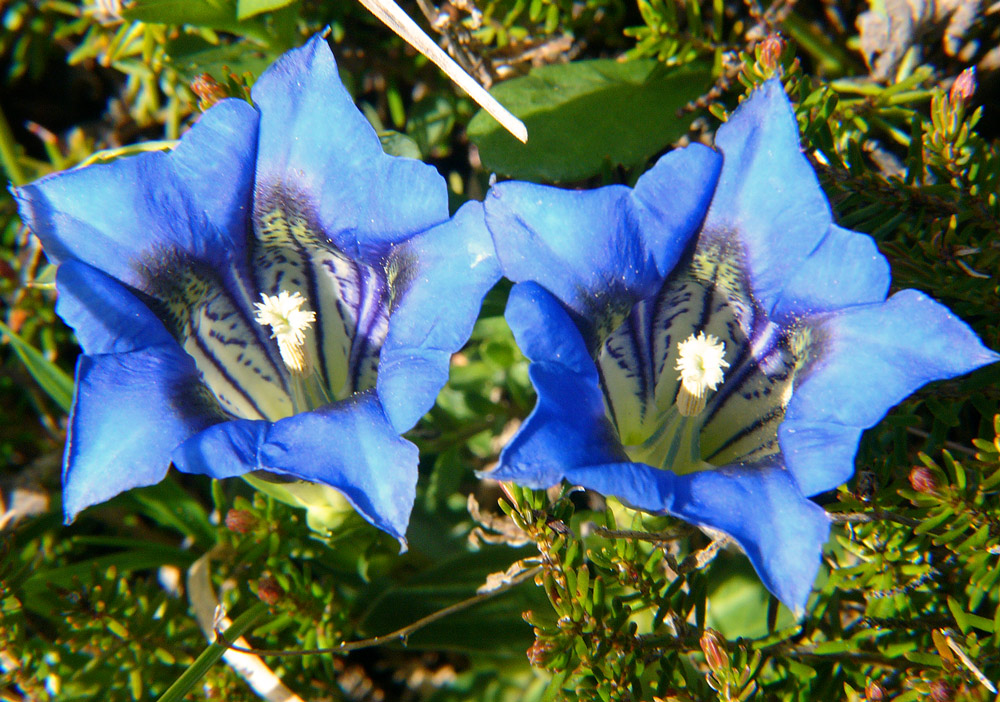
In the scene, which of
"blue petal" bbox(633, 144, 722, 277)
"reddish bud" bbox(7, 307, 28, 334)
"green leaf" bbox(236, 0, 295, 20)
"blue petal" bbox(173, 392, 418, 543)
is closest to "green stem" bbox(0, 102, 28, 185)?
"reddish bud" bbox(7, 307, 28, 334)

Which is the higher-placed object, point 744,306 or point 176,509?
point 744,306

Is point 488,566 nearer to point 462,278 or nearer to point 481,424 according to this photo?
point 481,424

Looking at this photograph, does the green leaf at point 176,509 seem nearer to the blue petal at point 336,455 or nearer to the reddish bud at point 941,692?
the blue petal at point 336,455

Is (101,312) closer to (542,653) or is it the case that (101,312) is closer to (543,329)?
(543,329)

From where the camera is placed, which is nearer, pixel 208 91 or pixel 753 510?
pixel 753 510

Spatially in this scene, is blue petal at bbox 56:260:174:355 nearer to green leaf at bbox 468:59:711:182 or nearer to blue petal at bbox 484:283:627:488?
blue petal at bbox 484:283:627:488

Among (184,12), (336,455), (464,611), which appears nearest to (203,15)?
(184,12)
